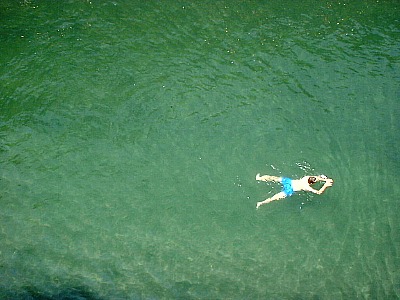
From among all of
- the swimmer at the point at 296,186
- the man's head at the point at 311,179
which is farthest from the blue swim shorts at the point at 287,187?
the man's head at the point at 311,179

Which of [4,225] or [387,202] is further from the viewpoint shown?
[387,202]

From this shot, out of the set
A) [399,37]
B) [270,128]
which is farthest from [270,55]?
[399,37]

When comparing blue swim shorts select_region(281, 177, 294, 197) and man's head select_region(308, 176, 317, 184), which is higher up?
man's head select_region(308, 176, 317, 184)

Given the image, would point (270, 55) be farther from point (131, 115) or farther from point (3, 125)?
point (3, 125)

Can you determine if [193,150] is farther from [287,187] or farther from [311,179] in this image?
[311,179]

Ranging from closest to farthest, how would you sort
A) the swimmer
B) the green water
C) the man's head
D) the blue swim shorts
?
the green water, the man's head, the swimmer, the blue swim shorts

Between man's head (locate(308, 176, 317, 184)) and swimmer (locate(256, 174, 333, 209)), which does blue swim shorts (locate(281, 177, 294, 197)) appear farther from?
man's head (locate(308, 176, 317, 184))

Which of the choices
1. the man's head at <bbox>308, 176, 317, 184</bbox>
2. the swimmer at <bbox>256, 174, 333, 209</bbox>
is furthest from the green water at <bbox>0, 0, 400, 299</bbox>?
the man's head at <bbox>308, 176, 317, 184</bbox>

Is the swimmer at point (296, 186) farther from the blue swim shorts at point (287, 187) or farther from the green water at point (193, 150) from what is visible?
the green water at point (193, 150)
